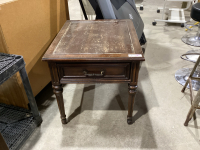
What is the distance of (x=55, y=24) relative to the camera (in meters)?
1.48

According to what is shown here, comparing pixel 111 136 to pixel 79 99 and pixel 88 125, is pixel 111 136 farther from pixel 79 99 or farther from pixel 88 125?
pixel 79 99

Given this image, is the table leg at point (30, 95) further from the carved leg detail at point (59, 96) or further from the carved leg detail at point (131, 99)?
the carved leg detail at point (131, 99)

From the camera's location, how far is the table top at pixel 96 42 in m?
0.95

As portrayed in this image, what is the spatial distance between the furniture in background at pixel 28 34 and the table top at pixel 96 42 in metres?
0.19

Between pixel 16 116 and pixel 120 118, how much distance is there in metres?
0.85

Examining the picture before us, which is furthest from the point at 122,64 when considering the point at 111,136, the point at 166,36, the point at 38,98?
the point at 166,36

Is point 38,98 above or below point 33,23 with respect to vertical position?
below

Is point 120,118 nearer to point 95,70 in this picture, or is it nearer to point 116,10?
point 95,70

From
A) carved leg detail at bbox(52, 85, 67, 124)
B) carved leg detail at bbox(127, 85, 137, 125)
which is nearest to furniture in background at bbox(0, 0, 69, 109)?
carved leg detail at bbox(52, 85, 67, 124)

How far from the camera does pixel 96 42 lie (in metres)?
1.10

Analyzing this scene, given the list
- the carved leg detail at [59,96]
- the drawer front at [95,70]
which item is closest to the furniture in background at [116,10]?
the drawer front at [95,70]

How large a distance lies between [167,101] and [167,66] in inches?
25.2

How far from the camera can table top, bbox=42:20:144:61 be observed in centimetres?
95

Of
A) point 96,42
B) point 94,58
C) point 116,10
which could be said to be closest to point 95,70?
point 94,58
